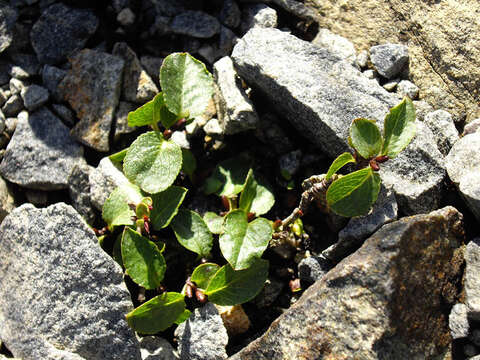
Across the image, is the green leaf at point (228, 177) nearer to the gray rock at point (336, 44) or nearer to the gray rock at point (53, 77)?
the gray rock at point (336, 44)

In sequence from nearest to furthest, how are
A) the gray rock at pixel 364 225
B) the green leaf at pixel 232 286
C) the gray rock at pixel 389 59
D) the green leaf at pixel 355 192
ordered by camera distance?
the green leaf at pixel 355 192
the gray rock at pixel 364 225
the green leaf at pixel 232 286
the gray rock at pixel 389 59

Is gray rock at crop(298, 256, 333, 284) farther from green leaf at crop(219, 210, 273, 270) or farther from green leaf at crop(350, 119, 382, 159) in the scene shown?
green leaf at crop(350, 119, 382, 159)

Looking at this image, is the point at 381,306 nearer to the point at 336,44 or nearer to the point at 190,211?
the point at 190,211

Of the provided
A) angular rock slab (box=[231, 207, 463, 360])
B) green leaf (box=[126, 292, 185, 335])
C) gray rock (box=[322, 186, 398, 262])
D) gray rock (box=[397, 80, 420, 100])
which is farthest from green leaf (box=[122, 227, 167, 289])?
gray rock (box=[397, 80, 420, 100])

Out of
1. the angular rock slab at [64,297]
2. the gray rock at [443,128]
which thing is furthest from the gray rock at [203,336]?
the gray rock at [443,128]

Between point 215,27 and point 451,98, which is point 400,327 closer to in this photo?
point 451,98
